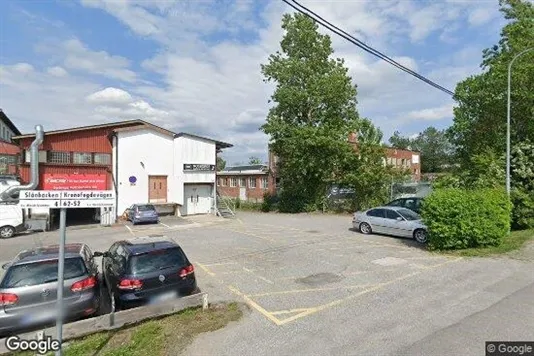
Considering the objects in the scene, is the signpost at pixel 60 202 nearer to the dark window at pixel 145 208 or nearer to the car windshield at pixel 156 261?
the car windshield at pixel 156 261

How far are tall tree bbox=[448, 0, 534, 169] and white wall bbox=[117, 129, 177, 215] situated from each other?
20.1 metres

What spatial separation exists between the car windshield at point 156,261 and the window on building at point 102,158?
1958 centimetres

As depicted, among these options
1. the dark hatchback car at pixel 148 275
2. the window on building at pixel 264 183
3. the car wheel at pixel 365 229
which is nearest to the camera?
the dark hatchback car at pixel 148 275

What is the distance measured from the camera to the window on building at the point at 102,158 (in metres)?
25.2

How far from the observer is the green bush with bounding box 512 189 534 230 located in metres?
16.2

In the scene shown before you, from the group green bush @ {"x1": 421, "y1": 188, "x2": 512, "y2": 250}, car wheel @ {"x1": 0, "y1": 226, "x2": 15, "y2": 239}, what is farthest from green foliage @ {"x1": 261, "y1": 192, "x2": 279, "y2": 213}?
green bush @ {"x1": 421, "y1": 188, "x2": 512, "y2": 250}

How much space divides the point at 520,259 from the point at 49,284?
1275cm

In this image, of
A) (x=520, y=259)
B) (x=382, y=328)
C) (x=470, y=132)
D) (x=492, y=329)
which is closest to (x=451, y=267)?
(x=520, y=259)

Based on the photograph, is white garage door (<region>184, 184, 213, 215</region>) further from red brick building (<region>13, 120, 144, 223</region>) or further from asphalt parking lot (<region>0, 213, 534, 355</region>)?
asphalt parking lot (<region>0, 213, 534, 355</region>)

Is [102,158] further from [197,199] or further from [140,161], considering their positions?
[197,199]

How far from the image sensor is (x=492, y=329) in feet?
20.6

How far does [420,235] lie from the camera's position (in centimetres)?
1541

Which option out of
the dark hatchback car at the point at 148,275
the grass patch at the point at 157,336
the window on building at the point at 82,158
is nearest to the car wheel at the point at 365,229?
the grass patch at the point at 157,336

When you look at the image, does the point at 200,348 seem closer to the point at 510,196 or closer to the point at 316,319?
the point at 316,319
